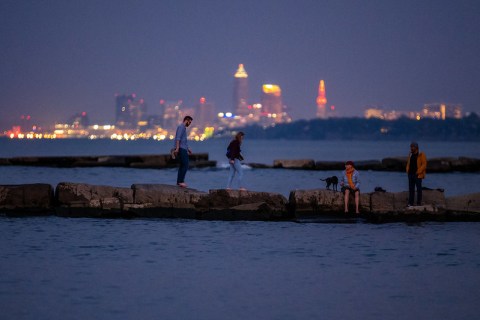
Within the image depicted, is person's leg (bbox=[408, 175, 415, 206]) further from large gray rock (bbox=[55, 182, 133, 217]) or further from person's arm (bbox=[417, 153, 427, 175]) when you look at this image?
large gray rock (bbox=[55, 182, 133, 217])

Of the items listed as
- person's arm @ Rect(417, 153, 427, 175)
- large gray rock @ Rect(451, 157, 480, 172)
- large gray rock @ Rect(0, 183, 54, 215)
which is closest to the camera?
person's arm @ Rect(417, 153, 427, 175)

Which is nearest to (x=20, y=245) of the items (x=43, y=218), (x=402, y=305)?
(x=43, y=218)

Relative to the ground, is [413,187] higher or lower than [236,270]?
higher

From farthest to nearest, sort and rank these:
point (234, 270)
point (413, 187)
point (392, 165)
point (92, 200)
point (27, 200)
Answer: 1. point (392, 165)
2. point (27, 200)
3. point (92, 200)
4. point (413, 187)
5. point (234, 270)

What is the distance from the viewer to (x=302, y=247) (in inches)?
634

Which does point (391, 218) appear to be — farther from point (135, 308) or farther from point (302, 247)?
point (135, 308)

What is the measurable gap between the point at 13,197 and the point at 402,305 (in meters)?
12.2

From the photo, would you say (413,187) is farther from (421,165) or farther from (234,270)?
(234,270)

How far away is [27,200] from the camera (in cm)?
2088

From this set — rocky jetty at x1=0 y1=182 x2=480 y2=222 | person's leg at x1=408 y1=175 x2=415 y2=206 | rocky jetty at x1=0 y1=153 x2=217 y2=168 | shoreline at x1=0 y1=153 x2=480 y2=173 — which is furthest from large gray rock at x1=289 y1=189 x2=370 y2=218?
rocky jetty at x1=0 y1=153 x2=217 y2=168

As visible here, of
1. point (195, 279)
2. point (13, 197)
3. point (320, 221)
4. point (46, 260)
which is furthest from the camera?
point (13, 197)

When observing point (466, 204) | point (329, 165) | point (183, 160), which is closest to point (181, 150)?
point (183, 160)

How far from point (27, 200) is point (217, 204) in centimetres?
443

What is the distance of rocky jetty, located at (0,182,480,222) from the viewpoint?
65.3 feet
